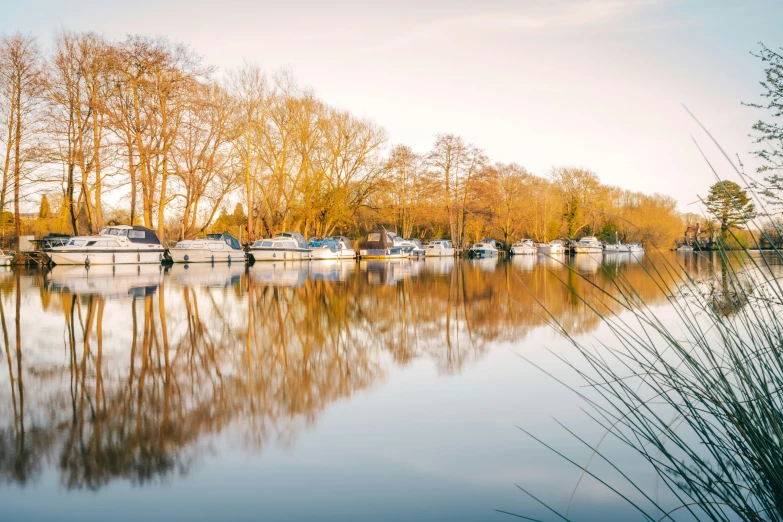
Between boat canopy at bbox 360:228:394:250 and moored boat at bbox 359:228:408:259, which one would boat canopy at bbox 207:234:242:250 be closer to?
moored boat at bbox 359:228:408:259

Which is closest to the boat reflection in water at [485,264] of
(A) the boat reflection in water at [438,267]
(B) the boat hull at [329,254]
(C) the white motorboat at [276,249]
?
(A) the boat reflection in water at [438,267]

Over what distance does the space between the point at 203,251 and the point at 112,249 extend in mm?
5781

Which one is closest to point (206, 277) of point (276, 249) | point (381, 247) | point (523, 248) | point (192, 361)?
point (276, 249)

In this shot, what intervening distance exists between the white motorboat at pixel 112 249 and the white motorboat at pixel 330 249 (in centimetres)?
1196

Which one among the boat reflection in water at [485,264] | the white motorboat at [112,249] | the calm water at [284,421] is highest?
the white motorboat at [112,249]

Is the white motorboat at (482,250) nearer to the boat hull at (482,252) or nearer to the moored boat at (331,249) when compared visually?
the boat hull at (482,252)

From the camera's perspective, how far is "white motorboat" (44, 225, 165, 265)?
2703cm

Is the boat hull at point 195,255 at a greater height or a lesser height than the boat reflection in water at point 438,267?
greater

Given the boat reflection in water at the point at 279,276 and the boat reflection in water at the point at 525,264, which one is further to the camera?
the boat reflection in water at the point at 525,264

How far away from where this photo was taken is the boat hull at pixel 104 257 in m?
27.0

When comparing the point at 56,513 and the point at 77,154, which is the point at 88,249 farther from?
the point at 56,513

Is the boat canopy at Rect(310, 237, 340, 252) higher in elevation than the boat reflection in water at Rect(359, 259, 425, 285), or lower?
higher

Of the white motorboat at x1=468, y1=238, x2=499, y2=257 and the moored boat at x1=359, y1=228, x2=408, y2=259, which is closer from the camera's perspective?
the moored boat at x1=359, y1=228, x2=408, y2=259

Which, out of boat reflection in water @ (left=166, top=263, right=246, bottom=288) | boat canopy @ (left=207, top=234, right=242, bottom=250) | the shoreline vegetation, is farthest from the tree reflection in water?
boat canopy @ (left=207, top=234, right=242, bottom=250)
